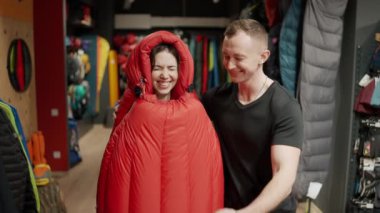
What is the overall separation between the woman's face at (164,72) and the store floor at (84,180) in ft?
6.87

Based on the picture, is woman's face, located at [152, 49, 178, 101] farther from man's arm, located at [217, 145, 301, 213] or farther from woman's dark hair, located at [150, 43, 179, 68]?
man's arm, located at [217, 145, 301, 213]

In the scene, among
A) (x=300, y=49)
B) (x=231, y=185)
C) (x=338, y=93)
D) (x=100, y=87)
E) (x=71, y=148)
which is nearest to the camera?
(x=231, y=185)

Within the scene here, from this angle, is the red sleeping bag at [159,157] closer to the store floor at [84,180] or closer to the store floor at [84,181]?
the store floor at [84,181]

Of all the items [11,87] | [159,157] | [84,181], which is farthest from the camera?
[84,181]

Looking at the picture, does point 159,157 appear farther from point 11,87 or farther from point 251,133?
point 11,87

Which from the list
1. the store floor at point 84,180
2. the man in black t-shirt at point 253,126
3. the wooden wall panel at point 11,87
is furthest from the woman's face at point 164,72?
the store floor at point 84,180

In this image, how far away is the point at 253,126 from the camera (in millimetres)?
1366

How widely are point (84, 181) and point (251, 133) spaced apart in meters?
2.95

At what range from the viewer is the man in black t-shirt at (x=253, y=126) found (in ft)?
4.09

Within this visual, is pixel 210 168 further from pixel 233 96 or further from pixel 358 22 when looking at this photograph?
pixel 358 22

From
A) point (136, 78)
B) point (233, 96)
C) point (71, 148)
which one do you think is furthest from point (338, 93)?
point (71, 148)

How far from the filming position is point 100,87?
6.74 meters

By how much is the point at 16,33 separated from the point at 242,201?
2701 millimetres

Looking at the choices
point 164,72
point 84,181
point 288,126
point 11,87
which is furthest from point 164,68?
point 84,181
